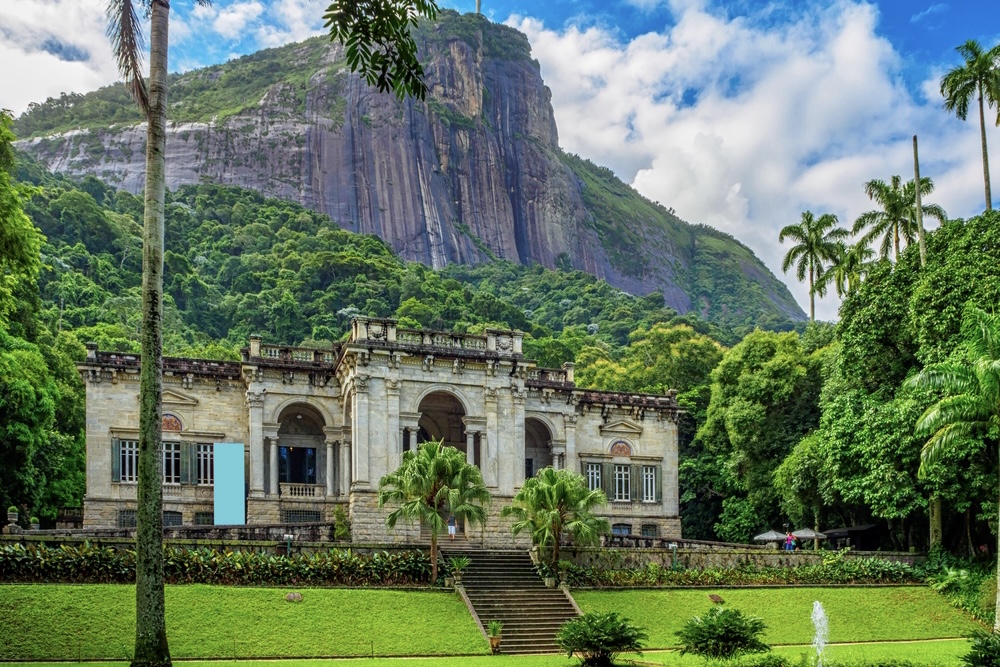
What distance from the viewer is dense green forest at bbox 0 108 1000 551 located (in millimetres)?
35750

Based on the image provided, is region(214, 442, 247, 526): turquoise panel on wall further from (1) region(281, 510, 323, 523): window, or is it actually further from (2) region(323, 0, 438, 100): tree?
(2) region(323, 0, 438, 100): tree

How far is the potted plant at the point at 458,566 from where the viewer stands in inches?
1268

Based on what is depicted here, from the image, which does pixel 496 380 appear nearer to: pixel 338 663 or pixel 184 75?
pixel 338 663

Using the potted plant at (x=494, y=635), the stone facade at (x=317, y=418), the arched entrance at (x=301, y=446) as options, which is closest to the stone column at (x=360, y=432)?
the stone facade at (x=317, y=418)

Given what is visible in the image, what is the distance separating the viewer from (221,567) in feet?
96.4

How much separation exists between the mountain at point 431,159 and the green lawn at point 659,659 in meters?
115

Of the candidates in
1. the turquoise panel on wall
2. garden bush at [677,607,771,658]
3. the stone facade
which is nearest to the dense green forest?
the stone facade

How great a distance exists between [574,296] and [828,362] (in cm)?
7678

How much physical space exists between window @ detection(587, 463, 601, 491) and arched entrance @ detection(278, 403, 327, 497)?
1216cm

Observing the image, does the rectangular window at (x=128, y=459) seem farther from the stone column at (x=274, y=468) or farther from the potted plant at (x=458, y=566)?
the potted plant at (x=458, y=566)

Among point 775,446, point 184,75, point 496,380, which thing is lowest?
point 775,446

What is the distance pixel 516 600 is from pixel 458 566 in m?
2.23

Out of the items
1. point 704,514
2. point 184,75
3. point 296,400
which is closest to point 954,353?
point 704,514

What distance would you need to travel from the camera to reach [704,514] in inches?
2040
